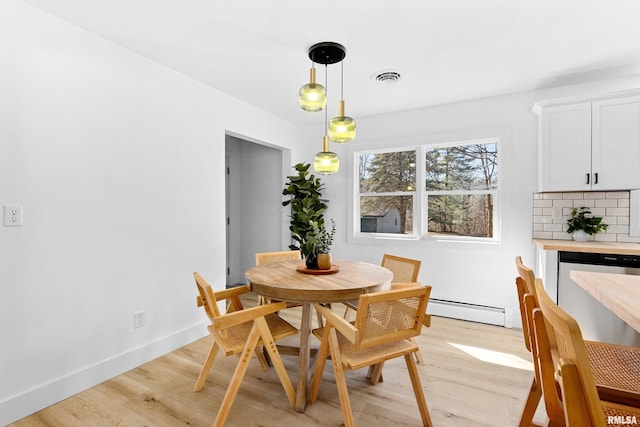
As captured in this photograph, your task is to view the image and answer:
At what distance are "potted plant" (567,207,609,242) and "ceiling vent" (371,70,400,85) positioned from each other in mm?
2206

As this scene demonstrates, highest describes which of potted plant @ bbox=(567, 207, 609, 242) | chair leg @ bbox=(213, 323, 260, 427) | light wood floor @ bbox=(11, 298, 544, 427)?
potted plant @ bbox=(567, 207, 609, 242)

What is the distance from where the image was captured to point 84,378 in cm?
212

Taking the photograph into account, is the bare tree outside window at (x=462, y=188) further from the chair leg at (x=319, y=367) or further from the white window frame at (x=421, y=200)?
the chair leg at (x=319, y=367)

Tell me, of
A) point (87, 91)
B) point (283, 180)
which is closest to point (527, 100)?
point (283, 180)

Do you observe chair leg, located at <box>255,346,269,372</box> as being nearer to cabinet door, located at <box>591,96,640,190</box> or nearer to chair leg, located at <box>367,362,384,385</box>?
chair leg, located at <box>367,362,384,385</box>

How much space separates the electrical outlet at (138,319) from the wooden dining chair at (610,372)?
2639 millimetres

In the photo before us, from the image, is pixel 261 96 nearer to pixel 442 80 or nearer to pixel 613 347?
pixel 442 80

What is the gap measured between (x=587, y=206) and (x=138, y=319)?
4252 mm

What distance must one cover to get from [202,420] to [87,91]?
2.30 meters

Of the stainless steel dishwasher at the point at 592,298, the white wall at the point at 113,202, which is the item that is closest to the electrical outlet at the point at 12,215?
the white wall at the point at 113,202

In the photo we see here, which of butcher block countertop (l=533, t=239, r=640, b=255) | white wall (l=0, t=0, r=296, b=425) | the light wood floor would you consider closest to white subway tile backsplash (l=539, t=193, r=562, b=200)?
butcher block countertop (l=533, t=239, r=640, b=255)

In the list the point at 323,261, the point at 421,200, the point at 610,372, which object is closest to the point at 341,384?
the point at 323,261

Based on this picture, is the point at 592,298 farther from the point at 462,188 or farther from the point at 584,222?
the point at 462,188

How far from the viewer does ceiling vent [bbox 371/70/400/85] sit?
2801mm
